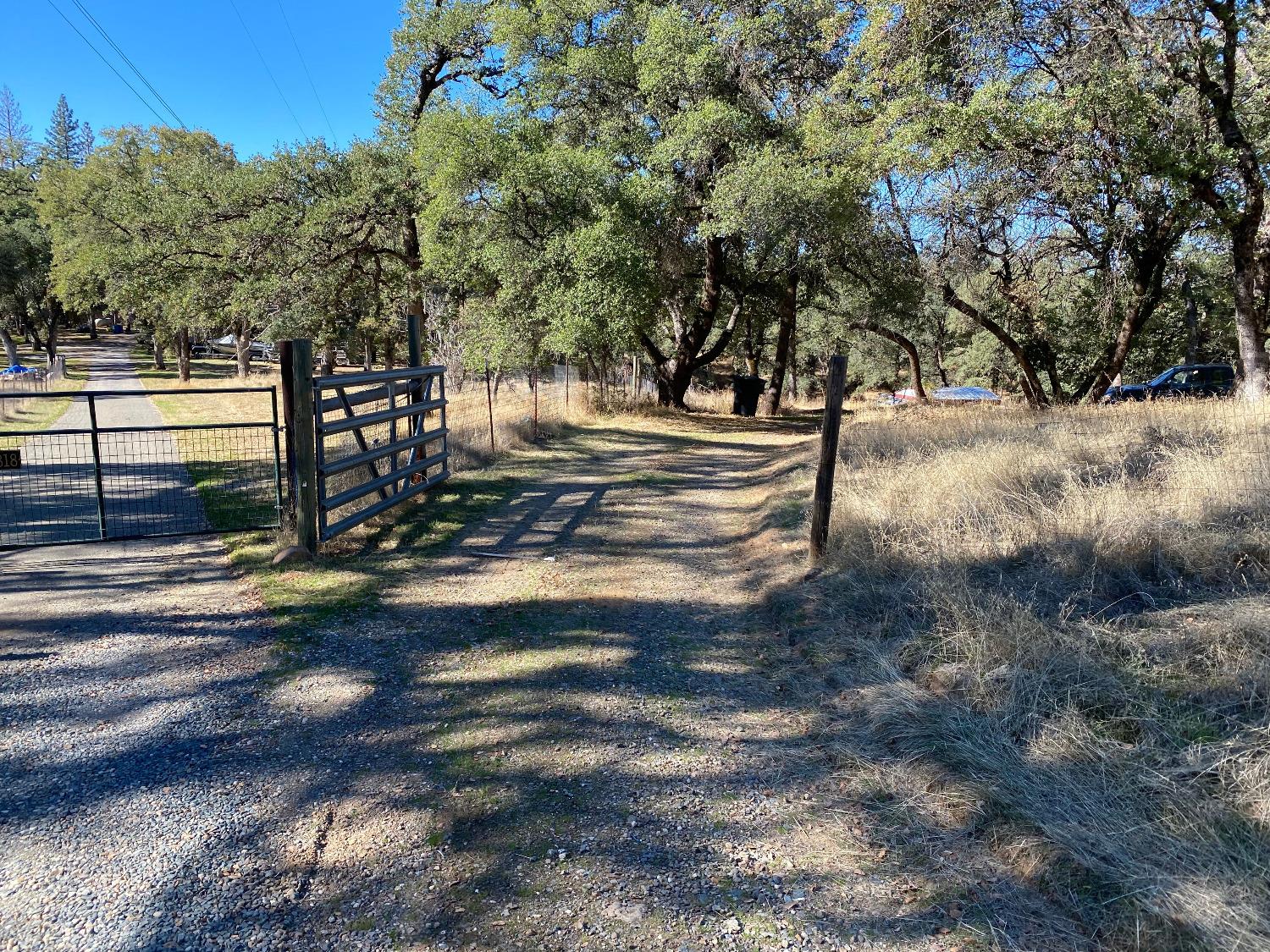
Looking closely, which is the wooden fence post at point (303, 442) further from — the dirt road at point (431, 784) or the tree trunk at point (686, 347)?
the tree trunk at point (686, 347)

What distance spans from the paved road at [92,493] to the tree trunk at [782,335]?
15.4 meters

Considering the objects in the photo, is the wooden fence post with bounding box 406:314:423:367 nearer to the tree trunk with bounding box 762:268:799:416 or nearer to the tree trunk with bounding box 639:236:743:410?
the tree trunk with bounding box 639:236:743:410

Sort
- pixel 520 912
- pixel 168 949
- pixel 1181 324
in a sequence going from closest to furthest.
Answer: pixel 168 949 < pixel 520 912 < pixel 1181 324

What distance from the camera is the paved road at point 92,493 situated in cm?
775

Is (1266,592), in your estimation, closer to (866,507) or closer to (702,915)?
(866,507)

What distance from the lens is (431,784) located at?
10.9 feet


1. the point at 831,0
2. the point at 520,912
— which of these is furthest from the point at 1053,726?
the point at 831,0

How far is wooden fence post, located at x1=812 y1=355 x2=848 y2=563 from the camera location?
6168 millimetres

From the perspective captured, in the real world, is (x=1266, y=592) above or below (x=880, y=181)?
below

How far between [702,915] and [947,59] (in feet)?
49.4

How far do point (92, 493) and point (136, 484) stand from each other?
2.32ft

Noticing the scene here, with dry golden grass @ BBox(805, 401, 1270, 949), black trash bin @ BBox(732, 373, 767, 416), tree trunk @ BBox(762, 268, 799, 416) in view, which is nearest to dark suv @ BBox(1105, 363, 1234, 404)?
tree trunk @ BBox(762, 268, 799, 416)

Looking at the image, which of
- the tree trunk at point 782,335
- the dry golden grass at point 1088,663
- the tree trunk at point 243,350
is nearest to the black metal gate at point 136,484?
the dry golden grass at point 1088,663

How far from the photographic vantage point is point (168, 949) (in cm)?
241
